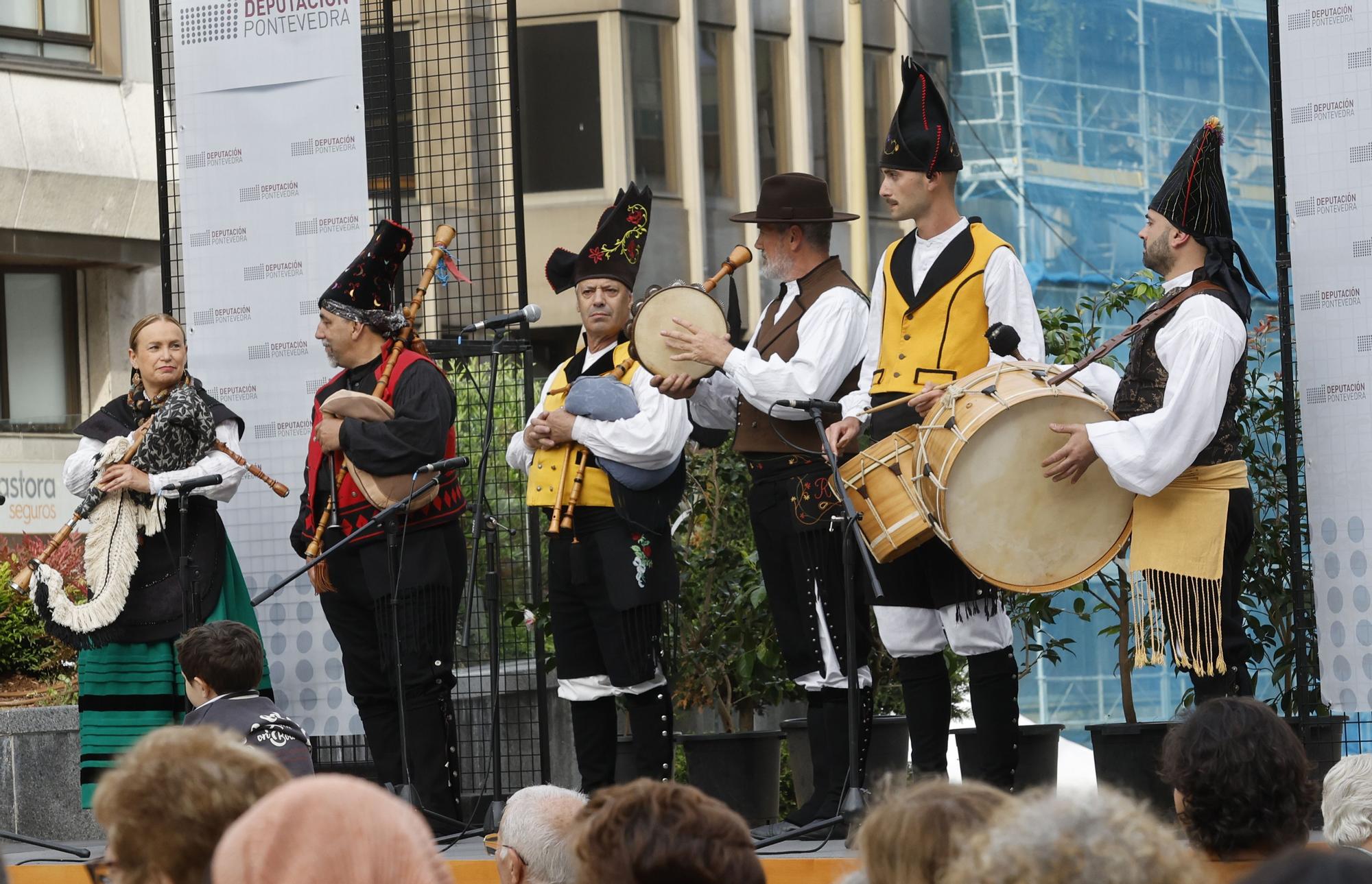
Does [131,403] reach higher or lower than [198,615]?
higher

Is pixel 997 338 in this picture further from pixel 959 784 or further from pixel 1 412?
pixel 1 412

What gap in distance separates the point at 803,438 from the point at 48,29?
15151 millimetres

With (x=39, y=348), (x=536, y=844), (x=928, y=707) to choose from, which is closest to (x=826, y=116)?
(x=39, y=348)

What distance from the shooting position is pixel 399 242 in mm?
6332

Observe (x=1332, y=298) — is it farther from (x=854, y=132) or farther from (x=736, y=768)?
(x=854, y=132)

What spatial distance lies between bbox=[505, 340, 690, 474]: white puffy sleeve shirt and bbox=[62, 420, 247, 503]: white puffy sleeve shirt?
1410 mm

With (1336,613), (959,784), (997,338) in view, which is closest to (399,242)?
(997,338)

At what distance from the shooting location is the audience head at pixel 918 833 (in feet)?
7.04

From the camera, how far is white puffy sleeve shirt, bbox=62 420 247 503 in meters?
6.40

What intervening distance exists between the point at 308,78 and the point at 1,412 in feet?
42.0

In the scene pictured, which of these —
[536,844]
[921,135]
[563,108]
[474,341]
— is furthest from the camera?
[563,108]

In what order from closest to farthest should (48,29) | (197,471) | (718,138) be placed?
(197,471), (48,29), (718,138)

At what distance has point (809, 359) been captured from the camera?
5453 millimetres

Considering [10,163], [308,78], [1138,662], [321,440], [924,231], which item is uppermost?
[10,163]
